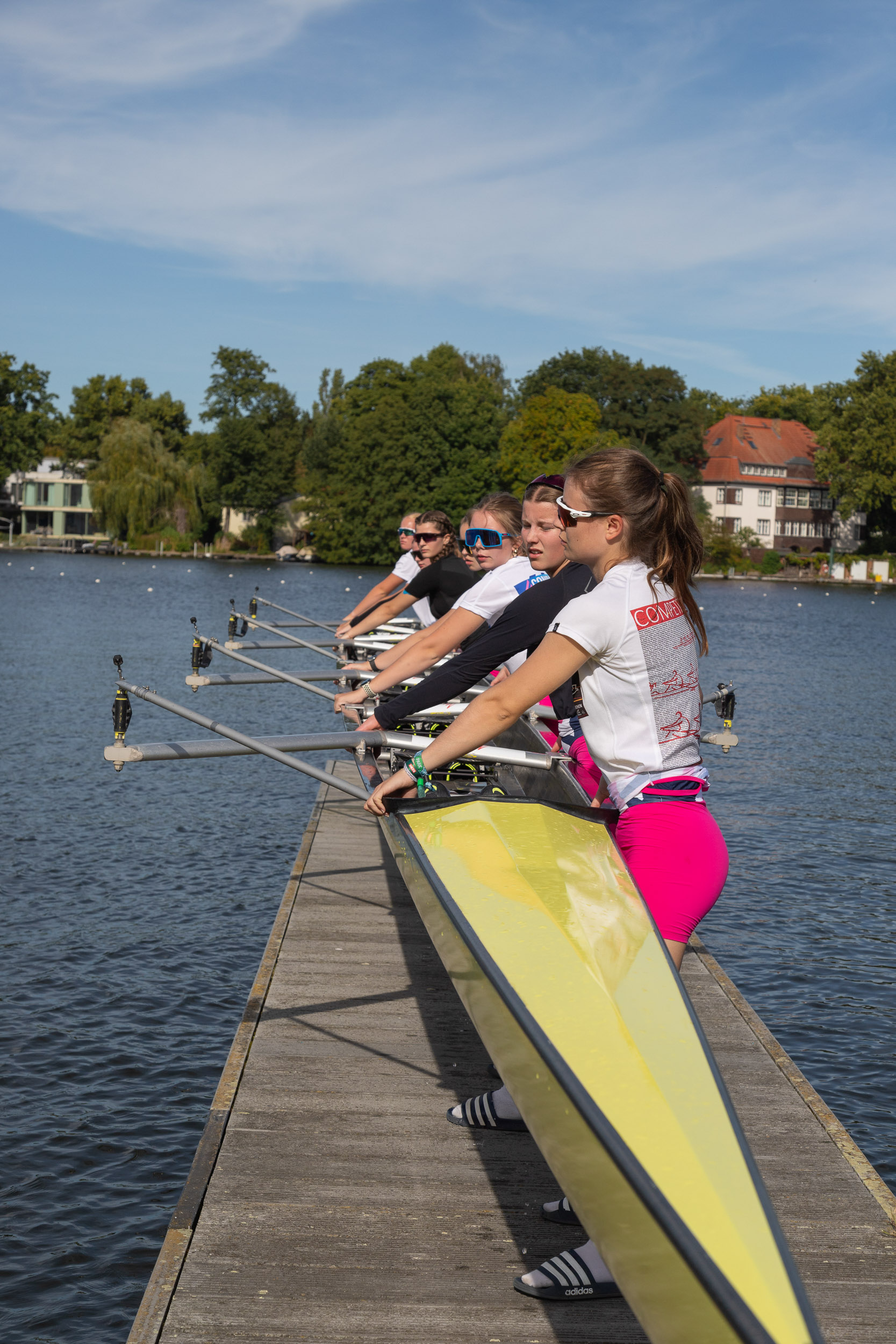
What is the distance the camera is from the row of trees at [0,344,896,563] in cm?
7869

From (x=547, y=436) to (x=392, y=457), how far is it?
392 inches

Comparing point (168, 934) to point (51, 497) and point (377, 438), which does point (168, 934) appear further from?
point (51, 497)

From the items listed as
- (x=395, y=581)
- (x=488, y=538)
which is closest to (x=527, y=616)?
(x=488, y=538)

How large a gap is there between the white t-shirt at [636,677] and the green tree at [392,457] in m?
73.4

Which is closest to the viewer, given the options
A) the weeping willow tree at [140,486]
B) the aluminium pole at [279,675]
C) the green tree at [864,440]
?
the aluminium pole at [279,675]

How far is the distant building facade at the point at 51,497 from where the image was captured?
11125 cm

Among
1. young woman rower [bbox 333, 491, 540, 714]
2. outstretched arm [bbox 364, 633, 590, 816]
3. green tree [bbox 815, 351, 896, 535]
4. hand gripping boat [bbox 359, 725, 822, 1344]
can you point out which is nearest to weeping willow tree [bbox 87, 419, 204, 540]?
green tree [bbox 815, 351, 896, 535]

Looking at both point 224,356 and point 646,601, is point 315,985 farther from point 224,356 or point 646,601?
point 224,356

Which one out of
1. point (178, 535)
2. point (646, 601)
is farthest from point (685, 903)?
point (178, 535)

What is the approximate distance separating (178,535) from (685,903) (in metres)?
86.2

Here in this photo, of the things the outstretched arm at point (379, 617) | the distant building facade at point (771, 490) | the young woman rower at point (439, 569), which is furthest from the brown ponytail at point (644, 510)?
the distant building facade at point (771, 490)

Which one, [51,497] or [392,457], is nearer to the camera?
[392,457]

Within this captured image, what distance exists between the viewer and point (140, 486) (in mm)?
82125

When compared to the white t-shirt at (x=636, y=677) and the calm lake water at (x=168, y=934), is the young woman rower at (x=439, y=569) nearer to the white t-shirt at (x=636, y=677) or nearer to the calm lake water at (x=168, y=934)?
the calm lake water at (x=168, y=934)
